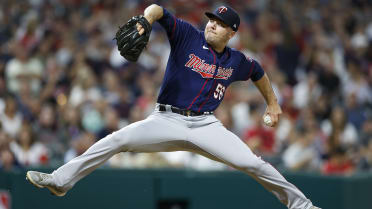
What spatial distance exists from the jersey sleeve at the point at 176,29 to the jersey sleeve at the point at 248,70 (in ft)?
2.02

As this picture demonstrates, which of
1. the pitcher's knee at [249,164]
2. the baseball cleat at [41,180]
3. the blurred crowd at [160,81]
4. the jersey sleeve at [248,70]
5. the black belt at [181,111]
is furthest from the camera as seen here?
the blurred crowd at [160,81]

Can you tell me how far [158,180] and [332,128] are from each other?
135 inches

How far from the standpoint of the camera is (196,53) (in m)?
5.36

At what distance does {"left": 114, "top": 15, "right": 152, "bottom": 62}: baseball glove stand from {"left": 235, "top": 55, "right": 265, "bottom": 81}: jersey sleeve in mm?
1275

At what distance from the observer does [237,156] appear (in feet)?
17.2

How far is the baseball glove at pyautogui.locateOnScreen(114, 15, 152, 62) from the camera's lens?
471cm

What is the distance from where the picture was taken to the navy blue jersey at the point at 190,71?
5.31 m

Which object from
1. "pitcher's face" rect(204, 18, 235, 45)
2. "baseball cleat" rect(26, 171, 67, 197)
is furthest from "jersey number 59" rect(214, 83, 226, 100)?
"baseball cleat" rect(26, 171, 67, 197)

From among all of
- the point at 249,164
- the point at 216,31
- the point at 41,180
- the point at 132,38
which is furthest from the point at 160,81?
the point at 132,38

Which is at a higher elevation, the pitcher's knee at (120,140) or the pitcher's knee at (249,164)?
the pitcher's knee at (120,140)

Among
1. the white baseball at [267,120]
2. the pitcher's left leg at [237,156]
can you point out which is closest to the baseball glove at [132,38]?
the pitcher's left leg at [237,156]

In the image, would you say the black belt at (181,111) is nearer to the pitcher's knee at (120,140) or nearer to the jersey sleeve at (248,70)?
the pitcher's knee at (120,140)

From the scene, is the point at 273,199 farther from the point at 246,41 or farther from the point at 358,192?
the point at 246,41

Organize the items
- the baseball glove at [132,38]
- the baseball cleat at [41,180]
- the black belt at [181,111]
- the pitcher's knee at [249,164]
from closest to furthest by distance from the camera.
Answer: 1. the baseball glove at [132,38]
2. the baseball cleat at [41,180]
3. the pitcher's knee at [249,164]
4. the black belt at [181,111]
